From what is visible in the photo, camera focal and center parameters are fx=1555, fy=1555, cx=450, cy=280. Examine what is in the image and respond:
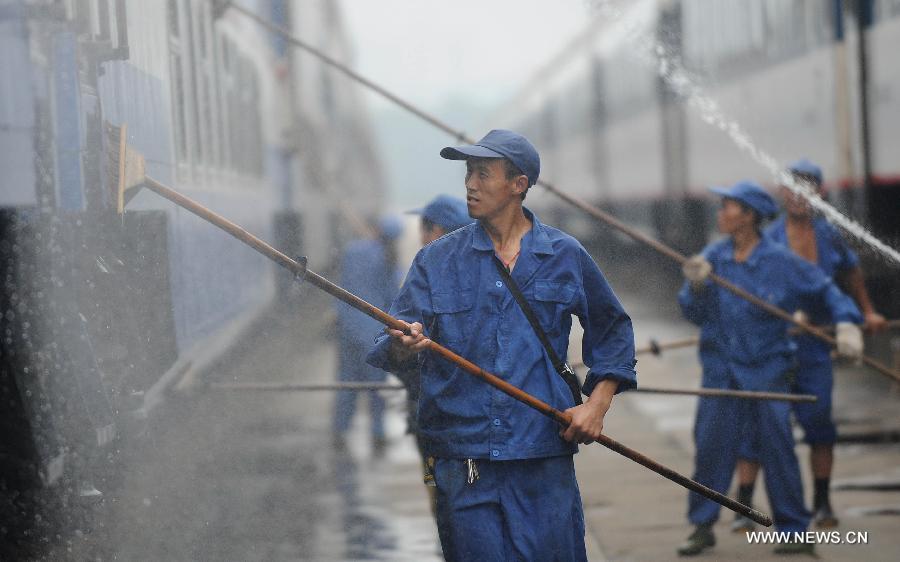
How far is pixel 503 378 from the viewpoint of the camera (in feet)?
13.2

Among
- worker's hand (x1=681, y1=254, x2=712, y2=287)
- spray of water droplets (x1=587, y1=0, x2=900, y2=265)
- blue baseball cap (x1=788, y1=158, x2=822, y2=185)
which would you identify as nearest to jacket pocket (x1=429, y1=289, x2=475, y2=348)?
worker's hand (x1=681, y1=254, x2=712, y2=287)

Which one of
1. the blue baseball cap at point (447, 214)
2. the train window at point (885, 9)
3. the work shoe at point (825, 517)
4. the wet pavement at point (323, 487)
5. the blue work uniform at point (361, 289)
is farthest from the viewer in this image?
the train window at point (885, 9)

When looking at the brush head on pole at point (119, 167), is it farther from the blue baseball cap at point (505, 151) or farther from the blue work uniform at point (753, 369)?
the blue work uniform at point (753, 369)

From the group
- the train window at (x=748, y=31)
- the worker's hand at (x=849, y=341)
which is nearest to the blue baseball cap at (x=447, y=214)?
the worker's hand at (x=849, y=341)

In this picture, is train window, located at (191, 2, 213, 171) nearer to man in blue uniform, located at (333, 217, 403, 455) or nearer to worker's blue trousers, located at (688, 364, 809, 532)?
man in blue uniform, located at (333, 217, 403, 455)

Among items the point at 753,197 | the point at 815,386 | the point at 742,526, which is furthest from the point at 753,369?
the point at 742,526

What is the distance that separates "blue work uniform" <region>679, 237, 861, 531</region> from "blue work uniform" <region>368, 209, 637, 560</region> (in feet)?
8.08

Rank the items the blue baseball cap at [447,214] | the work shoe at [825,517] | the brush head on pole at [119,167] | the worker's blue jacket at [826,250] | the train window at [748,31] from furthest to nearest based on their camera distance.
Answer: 1. the train window at [748,31]
2. the worker's blue jacket at [826,250]
3. the work shoe at [825,517]
4. the blue baseball cap at [447,214]
5. the brush head on pole at [119,167]

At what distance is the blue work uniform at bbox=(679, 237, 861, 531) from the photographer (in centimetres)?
645

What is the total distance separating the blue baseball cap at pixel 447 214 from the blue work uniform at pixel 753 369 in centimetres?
128

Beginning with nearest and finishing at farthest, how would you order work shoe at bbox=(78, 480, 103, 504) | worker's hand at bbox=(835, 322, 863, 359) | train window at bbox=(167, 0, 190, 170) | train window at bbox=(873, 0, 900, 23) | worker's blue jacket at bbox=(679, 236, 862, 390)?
work shoe at bbox=(78, 480, 103, 504), train window at bbox=(167, 0, 190, 170), worker's blue jacket at bbox=(679, 236, 862, 390), worker's hand at bbox=(835, 322, 863, 359), train window at bbox=(873, 0, 900, 23)

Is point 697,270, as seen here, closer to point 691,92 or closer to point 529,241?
point 529,241

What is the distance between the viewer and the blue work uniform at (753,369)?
6449 millimetres

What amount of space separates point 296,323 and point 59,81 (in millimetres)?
12021
